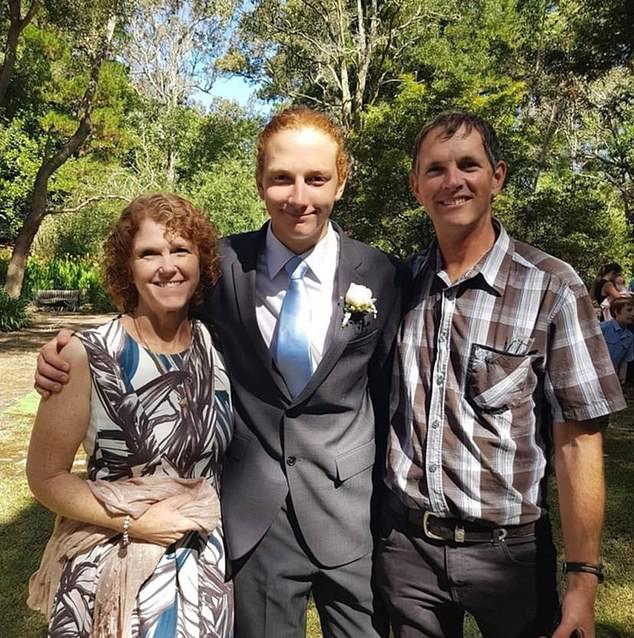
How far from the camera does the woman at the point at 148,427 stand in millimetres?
1783

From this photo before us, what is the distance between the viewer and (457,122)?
6.28 feet

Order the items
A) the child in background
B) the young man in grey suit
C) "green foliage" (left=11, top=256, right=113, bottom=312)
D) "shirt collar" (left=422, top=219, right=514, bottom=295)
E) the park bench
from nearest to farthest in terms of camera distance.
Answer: "shirt collar" (left=422, top=219, right=514, bottom=295) → the young man in grey suit → the child in background → the park bench → "green foliage" (left=11, top=256, right=113, bottom=312)

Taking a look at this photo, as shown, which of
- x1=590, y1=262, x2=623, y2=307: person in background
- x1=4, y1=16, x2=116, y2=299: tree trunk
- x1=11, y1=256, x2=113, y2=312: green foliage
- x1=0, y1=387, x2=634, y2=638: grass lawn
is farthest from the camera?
x1=11, y1=256, x2=113, y2=312: green foliage

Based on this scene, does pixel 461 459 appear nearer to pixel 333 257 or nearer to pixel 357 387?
pixel 357 387

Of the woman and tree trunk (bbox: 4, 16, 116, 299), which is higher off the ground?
tree trunk (bbox: 4, 16, 116, 299)

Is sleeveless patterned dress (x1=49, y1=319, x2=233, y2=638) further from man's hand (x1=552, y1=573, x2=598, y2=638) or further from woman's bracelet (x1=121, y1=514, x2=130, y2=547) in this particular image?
man's hand (x1=552, y1=573, x2=598, y2=638)

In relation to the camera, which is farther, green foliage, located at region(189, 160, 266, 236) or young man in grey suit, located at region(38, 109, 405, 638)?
green foliage, located at region(189, 160, 266, 236)

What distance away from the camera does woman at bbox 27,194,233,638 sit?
1783 millimetres

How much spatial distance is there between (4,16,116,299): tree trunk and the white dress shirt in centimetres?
1375

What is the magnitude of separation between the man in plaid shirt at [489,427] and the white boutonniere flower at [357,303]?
165 millimetres

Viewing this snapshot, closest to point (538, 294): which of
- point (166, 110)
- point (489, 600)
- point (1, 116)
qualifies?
point (489, 600)

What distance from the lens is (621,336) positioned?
7238 millimetres

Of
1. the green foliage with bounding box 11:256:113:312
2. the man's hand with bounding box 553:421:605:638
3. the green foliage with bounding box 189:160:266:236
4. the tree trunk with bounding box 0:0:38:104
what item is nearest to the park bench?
the green foliage with bounding box 11:256:113:312

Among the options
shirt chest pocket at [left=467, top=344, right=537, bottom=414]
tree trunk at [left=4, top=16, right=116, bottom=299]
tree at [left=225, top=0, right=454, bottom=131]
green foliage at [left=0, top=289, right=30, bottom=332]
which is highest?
tree at [left=225, top=0, right=454, bottom=131]
